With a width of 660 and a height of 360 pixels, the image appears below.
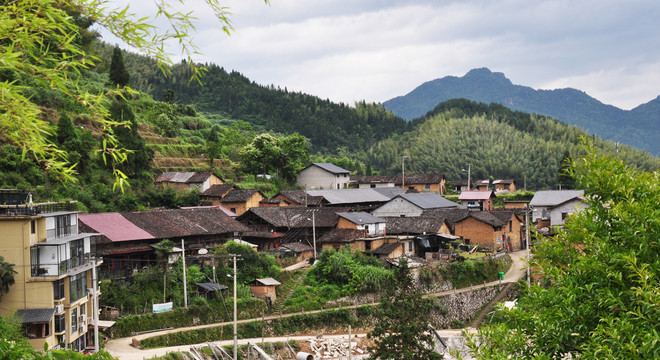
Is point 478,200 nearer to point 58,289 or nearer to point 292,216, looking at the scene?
point 292,216

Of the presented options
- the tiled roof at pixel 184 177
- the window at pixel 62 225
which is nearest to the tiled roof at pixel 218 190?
the tiled roof at pixel 184 177

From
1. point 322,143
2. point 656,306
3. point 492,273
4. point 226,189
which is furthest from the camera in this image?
point 322,143

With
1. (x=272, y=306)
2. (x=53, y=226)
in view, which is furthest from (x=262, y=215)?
(x=53, y=226)

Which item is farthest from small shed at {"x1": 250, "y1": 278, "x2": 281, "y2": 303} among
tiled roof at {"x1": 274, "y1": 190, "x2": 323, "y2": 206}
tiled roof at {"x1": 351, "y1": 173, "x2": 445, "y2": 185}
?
tiled roof at {"x1": 351, "y1": 173, "x2": 445, "y2": 185}

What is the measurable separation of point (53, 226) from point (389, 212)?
27.3 metres

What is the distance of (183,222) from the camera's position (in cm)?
3091

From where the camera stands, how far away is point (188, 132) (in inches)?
2231

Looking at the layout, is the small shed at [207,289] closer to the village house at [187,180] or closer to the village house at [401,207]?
the village house at [187,180]

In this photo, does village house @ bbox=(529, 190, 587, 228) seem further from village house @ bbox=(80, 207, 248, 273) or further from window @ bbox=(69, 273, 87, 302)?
window @ bbox=(69, 273, 87, 302)

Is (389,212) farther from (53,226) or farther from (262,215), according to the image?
(53,226)

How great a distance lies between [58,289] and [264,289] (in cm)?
1068

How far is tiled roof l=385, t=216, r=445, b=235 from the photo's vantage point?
37375 mm

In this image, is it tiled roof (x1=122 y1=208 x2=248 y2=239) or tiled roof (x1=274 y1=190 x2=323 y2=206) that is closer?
tiled roof (x1=122 y1=208 x2=248 y2=239)

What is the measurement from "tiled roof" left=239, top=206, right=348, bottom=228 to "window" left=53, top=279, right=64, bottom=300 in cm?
1787
